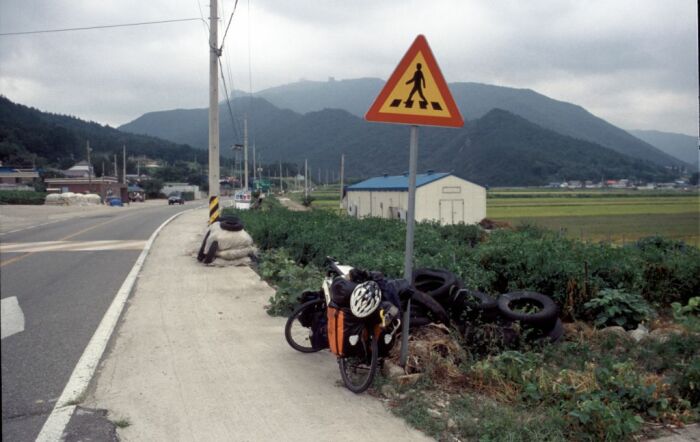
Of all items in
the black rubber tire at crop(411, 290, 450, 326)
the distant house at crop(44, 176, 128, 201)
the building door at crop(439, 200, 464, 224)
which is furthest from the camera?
the building door at crop(439, 200, 464, 224)

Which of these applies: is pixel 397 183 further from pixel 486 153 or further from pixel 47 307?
pixel 486 153

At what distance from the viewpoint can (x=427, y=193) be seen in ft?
139

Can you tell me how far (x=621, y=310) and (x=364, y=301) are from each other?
4060mm

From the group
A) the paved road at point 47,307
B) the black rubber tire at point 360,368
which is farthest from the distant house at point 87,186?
the black rubber tire at point 360,368

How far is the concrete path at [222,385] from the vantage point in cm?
410

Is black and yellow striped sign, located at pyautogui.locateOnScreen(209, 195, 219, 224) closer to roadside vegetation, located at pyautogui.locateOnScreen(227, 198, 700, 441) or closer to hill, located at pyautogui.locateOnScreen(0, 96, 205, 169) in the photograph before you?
hill, located at pyautogui.locateOnScreen(0, 96, 205, 169)

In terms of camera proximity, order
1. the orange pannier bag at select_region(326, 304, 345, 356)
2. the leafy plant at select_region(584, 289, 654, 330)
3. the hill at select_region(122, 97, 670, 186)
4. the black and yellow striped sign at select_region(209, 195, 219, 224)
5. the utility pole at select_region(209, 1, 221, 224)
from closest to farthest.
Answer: the orange pannier bag at select_region(326, 304, 345, 356)
the leafy plant at select_region(584, 289, 654, 330)
the black and yellow striped sign at select_region(209, 195, 219, 224)
the utility pole at select_region(209, 1, 221, 224)
the hill at select_region(122, 97, 670, 186)

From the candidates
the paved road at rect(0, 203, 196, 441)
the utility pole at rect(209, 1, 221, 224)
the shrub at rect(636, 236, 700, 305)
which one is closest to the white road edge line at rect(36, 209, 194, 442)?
the paved road at rect(0, 203, 196, 441)

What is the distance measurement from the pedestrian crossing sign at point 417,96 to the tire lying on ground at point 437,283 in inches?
82.3

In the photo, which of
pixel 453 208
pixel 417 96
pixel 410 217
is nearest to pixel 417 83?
pixel 417 96

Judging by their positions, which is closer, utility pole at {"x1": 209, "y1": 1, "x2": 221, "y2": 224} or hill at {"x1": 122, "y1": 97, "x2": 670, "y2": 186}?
utility pole at {"x1": 209, "y1": 1, "x2": 221, "y2": 224}

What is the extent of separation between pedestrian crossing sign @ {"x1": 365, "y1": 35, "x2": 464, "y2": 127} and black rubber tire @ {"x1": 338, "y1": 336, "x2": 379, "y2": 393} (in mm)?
2010

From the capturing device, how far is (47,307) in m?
8.45

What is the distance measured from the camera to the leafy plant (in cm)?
703
